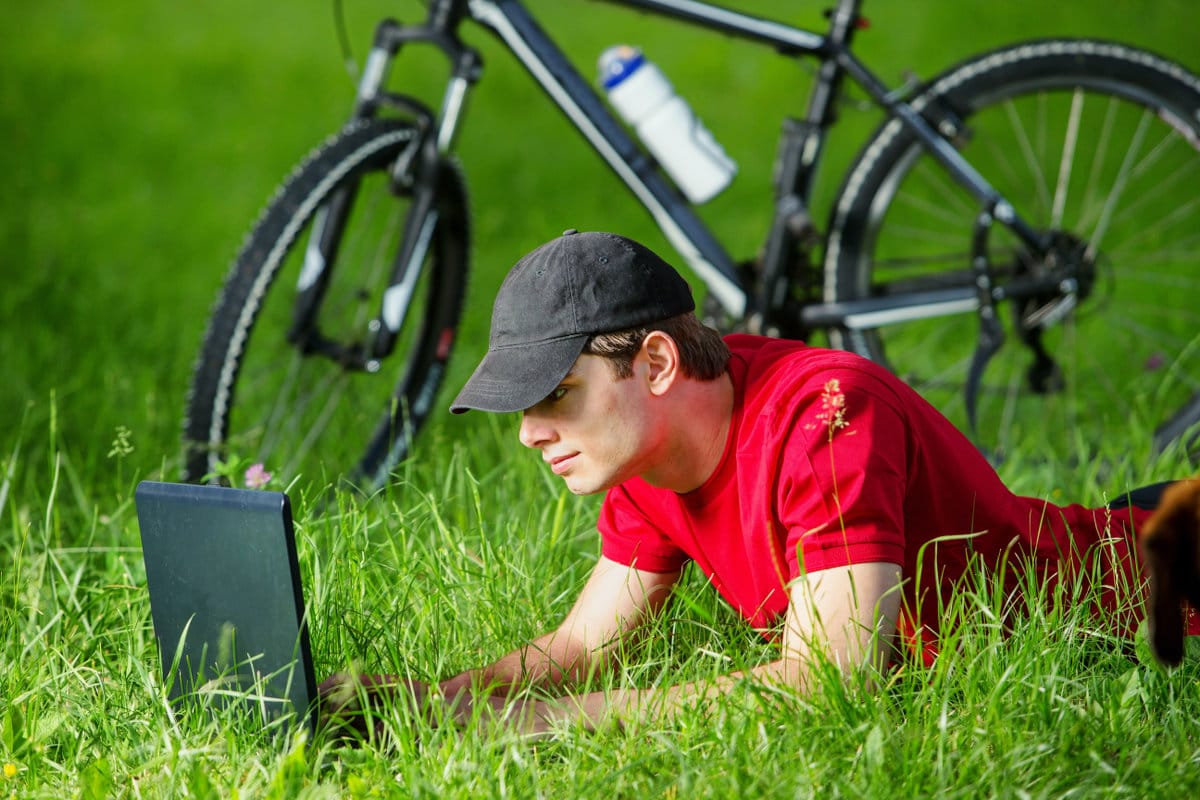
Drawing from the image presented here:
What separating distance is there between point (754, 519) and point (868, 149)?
1.71 m

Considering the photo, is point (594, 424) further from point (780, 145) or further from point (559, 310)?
point (780, 145)

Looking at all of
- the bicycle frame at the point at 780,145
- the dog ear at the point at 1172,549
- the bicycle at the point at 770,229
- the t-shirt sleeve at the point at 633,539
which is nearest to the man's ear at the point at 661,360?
the t-shirt sleeve at the point at 633,539

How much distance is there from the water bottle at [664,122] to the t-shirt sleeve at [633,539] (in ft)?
4.35

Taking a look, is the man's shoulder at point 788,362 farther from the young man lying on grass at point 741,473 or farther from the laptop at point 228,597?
the laptop at point 228,597

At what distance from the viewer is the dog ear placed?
1341 millimetres

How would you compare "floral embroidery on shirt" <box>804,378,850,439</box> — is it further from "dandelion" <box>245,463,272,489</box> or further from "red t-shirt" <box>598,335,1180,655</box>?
"dandelion" <box>245,463,272,489</box>

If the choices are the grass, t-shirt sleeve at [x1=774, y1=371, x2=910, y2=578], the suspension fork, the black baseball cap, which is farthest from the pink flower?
t-shirt sleeve at [x1=774, y1=371, x2=910, y2=578]

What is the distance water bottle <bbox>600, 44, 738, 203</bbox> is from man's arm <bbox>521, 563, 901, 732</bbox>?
1.70 metres

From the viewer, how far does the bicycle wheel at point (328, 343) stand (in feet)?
9.64

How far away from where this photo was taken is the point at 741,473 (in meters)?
1.91

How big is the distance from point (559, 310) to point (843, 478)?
0.44 meters

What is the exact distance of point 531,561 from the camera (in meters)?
2.46

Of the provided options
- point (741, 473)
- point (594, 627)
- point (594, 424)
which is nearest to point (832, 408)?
point (741, 473)

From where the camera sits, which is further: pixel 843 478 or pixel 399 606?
pixel 399 606
